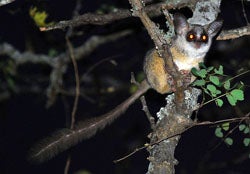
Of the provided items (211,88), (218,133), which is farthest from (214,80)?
(218,133)

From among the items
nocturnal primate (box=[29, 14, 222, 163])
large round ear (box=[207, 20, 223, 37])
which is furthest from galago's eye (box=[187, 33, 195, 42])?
large round ear (box=[207, 20, 223, 37])

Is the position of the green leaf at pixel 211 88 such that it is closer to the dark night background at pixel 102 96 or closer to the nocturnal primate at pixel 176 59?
the dark night background at pixel 102 96

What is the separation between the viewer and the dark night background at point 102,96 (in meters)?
6.44

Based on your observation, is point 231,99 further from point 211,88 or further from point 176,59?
point 176,59

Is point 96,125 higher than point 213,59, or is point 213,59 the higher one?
point 96,125

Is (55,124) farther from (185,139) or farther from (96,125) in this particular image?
(96,125)

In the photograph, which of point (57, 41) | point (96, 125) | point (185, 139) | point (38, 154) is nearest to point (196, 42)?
point (96, 125)

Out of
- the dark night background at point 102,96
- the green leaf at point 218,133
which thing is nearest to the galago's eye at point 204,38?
the dark night background at point 102,96

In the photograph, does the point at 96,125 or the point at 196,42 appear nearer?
the point at 96,125

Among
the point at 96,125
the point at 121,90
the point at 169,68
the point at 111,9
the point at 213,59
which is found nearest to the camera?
the point at 169,68

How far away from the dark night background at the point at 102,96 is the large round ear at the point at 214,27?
67 centimetres

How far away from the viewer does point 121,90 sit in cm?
721

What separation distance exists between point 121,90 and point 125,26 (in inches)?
39.4

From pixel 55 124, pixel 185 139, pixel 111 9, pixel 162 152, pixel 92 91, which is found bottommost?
pixel 185 139
